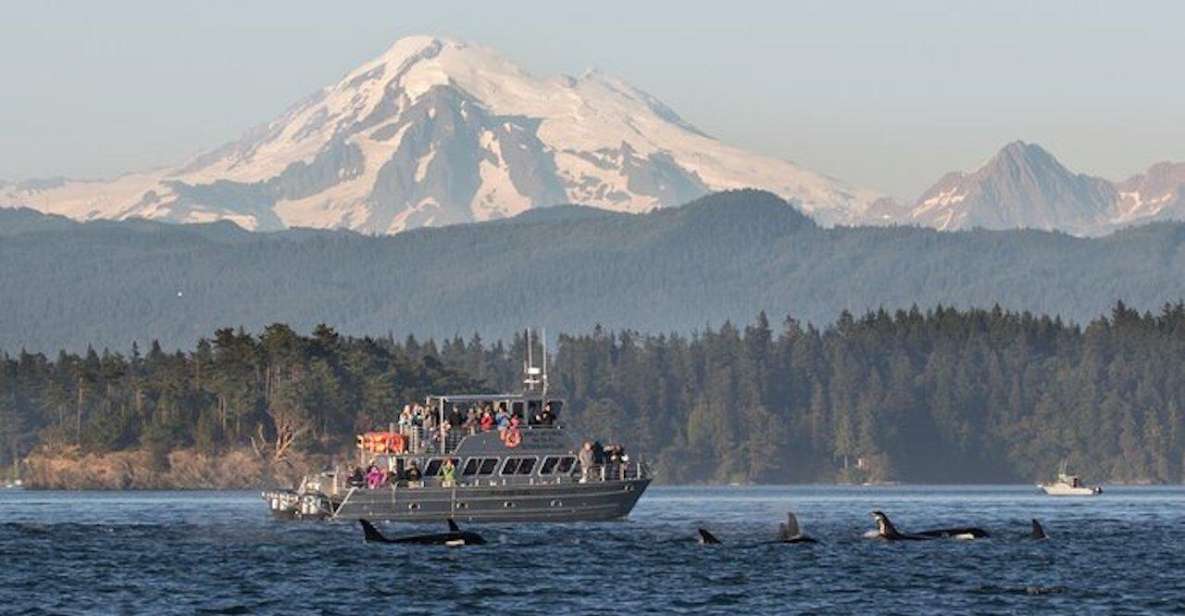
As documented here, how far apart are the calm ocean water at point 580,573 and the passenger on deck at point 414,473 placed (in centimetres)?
266

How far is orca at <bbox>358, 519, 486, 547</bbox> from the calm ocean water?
74 centimetres

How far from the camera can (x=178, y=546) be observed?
149 m

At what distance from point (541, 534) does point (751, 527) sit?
23.7m

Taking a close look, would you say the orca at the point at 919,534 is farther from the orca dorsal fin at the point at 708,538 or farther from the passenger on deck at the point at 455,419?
the passenger on deck at the point at 455,419

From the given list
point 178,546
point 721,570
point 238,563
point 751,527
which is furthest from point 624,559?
point 751,527

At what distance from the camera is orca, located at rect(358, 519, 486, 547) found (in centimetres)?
14025

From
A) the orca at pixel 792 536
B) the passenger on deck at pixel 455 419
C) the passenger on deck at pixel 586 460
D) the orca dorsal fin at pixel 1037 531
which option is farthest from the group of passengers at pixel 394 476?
the orca dorsal fin at pixel 1037 531

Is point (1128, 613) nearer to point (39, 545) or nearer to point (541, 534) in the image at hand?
point (541, 534)

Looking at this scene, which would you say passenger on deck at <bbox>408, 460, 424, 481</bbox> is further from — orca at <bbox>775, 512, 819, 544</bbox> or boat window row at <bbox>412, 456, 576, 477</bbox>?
orca at <bbox>775, 512, 819, 544</bbox>

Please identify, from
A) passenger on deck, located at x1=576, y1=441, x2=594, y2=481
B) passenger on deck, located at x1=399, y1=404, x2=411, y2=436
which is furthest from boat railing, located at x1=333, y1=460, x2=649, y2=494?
passenger on deck, located at x1=399, y1=404, x2=411, y2=436

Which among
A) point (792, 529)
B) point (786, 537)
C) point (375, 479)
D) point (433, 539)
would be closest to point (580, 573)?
point (433, 539)

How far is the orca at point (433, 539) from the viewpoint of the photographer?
460 ft

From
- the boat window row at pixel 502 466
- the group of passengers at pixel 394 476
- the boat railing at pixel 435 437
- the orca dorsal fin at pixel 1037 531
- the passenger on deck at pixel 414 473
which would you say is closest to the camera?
the orca dorsal fin at pixel 1037 531

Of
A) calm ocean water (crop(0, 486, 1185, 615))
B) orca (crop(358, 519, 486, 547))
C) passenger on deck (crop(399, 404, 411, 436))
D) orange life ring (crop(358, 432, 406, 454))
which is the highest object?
passenger on deck (crop(399, 404, 411, 436))
